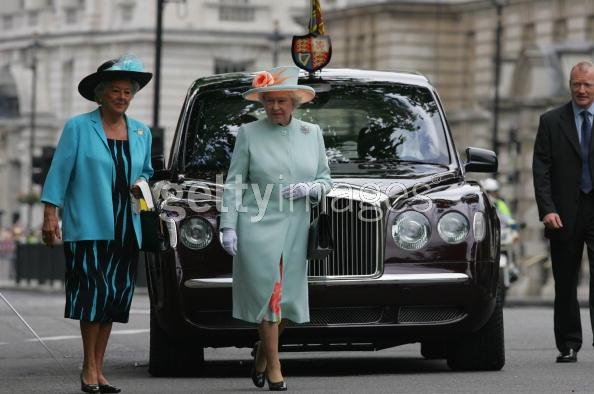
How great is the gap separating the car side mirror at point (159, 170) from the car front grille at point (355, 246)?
1.48 metres

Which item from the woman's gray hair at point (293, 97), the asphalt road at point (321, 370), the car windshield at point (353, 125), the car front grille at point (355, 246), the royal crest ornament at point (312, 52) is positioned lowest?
the asphalt road at point (321, 370)

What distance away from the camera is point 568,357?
47.0 ft

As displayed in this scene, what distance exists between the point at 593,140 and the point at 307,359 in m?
2.82

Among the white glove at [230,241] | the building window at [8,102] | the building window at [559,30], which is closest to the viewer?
the white glove at [230,241]

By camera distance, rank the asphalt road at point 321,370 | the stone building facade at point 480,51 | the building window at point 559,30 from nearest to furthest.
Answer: the asphalt road at point 321,370, the stone building facade at point 480,51, the building window at point 559,30

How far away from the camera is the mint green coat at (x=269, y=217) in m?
11.9

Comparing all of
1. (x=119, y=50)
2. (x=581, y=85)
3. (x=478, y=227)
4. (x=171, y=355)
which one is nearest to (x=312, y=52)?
(x=581, y=85)

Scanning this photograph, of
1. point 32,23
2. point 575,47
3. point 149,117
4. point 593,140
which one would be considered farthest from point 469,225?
point 32,23

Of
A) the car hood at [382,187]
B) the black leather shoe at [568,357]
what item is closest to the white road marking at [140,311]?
the black leather shoe at [568,357]

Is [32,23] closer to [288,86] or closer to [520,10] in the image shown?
[520,10]

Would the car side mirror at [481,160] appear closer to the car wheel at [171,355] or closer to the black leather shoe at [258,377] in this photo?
the car wheel at [171,355]

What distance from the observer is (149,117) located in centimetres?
9912

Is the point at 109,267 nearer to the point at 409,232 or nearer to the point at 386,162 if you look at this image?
the point at 409,232

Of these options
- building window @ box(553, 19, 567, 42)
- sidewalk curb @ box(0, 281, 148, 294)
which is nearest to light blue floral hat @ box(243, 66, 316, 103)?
sidewalk curb @ box(0, 281, 148, 294)
